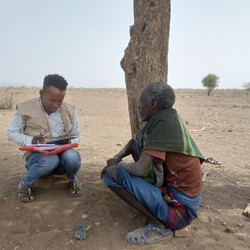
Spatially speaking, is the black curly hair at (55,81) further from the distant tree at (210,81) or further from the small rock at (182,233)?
the distant tree at (210,81)

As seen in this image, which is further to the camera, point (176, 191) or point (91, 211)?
point (91, 211)

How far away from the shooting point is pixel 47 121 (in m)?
3.79

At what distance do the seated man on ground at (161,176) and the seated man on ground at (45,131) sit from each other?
2.73 feet

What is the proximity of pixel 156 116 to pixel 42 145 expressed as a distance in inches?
52.6

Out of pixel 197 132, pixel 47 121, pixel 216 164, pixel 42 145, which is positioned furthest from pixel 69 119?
pixel 197 132

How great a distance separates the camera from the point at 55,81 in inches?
141

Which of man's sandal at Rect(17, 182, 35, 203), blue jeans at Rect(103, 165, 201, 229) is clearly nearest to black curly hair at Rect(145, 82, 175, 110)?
blue jeans at Rect(103, 165, 201, 229)

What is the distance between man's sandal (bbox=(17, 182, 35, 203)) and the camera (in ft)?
12.3

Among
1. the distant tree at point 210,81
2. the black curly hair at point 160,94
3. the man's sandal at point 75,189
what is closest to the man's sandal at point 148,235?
the man's sandal at point 75,189

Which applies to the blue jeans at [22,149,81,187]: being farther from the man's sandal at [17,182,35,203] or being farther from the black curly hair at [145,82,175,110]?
the black curly hair at [145,82,175,110]

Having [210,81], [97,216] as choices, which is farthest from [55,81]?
[210,81]

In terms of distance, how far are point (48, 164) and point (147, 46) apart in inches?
69.4

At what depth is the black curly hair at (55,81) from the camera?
3.59m

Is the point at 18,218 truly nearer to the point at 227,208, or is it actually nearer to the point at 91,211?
the point at 91,211
